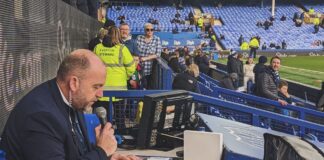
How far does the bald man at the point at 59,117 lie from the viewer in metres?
2.21

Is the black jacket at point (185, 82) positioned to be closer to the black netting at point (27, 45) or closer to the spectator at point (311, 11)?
the black netting at point (27, 45)

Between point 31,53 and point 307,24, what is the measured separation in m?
52.1

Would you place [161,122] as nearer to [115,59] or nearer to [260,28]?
[115,59]

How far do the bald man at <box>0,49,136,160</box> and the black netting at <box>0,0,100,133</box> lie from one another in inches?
43.1

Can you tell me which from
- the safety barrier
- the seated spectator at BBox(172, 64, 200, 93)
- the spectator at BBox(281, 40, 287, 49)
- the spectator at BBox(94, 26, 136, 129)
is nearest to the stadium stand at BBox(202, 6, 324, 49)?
the spectator at BBox(281, 40, 287, 49)

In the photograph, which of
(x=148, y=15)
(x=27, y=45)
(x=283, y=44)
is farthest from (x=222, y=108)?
(x=148, y=15)

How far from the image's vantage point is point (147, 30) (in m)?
7.54

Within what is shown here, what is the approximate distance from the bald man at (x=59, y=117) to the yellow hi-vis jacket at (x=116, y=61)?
3307mm

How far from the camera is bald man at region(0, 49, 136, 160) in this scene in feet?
7.24

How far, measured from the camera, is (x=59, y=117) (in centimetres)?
232

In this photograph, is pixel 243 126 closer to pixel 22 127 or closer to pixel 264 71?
pixel 22 127

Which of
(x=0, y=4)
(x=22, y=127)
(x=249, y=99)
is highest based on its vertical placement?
(x=0, y=4)

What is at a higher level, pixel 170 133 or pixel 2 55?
pixel 2 55

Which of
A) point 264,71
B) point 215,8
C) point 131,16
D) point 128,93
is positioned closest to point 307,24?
point 215,8
